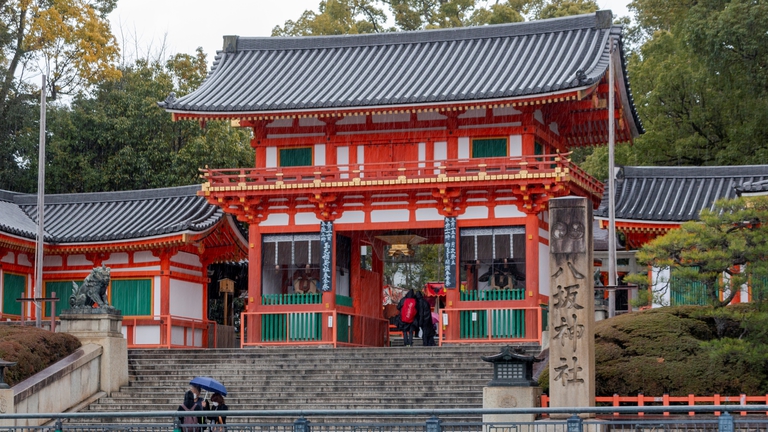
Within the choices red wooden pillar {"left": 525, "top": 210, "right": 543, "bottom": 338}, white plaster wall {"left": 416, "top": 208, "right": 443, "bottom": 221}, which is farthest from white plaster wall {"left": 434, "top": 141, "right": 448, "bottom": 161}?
red wooden pillar {"left": 525, "top": 210, "right": 543, "bottom": 338}

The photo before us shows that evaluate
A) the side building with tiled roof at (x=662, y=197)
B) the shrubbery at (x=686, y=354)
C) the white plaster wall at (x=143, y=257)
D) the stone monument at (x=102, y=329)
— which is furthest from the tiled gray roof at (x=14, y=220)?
the shrubbery at (x=686, y=354)

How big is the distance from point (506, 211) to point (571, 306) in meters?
11.2

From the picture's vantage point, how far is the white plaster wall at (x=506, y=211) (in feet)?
102

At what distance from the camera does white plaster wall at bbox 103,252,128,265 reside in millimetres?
34688

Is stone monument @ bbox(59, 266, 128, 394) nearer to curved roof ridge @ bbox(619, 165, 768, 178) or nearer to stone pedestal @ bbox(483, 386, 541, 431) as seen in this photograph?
stone pedestal @ bbox(483, 386, 541, 431)

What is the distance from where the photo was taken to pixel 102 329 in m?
26.7

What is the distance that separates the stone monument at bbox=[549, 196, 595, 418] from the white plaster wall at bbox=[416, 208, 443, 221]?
1172cm

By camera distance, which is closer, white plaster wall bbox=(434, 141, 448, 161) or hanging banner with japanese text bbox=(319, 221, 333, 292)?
hanging banner with japanese text bbox=(319, 221, 333, 292)

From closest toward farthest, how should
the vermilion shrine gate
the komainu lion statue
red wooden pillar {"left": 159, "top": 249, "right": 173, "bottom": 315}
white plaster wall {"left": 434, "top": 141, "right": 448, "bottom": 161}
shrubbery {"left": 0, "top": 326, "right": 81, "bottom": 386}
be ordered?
shrubbery {"left": 0, "top": 326, "right": 81, "bottom": 386} < the komainu lion statue < the vermilion shrine gate < white plaster wall {"left": 434, "top": 141, "right": 448, "bottom": 161} < red wooden pillar {"left": 159, "top": 249, "right": 173, "bottom": 315}

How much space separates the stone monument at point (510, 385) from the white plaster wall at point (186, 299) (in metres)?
15.5

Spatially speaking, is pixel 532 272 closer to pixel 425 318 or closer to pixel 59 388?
pixel 425 318

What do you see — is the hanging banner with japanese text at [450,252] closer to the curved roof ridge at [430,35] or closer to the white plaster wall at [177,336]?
the curved roof ridge at [430,35]

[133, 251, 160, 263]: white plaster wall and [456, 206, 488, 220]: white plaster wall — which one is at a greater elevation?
[456, 206, 488, 220]: white plaster wall

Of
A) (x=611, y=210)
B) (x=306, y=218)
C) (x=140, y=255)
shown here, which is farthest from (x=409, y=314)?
(x=140, y=255)
